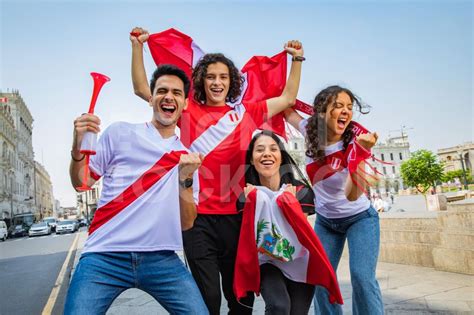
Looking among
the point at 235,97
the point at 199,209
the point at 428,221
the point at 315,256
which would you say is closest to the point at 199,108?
the point at 235,97

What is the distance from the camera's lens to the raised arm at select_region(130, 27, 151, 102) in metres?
3.13

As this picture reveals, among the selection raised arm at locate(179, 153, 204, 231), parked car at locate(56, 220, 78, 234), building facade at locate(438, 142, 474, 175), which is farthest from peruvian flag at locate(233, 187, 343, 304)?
building facade at locate(438, 142, 474, 175)

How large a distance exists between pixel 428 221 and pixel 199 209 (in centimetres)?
518

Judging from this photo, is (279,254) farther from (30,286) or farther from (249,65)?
(30,286)

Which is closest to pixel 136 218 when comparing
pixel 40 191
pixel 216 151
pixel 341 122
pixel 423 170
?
pixel 216 151

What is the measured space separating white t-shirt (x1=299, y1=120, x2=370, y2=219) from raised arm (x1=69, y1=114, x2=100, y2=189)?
1790 mm

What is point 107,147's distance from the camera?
246 cm

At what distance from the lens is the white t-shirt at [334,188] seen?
10.5ft

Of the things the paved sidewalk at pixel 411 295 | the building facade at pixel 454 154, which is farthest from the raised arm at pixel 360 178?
the building facade at pixel 454 154

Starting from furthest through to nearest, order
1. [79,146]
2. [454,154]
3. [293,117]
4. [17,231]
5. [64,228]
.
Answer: [454,154], [17,231], [64,228], [293,117], [79,146]

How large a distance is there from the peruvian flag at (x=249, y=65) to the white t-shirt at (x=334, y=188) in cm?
54

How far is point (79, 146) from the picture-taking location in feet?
7.38

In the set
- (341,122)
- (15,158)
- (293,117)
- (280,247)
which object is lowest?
(280,247)

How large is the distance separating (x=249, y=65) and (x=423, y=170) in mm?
66209
